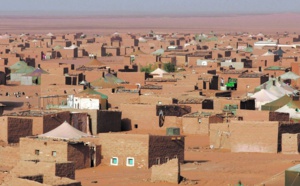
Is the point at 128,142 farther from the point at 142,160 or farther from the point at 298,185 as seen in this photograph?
the point at 298,185

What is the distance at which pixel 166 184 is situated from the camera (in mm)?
19844

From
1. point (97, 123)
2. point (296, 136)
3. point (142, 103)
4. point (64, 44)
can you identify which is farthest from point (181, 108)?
point (64, 44)

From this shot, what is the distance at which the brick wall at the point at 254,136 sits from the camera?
2477cm

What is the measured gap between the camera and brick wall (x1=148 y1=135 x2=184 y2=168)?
22.3m

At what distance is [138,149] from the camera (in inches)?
877

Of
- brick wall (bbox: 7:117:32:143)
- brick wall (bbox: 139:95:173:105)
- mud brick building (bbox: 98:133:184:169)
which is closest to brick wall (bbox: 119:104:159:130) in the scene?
brick wall (bbox: 139:95:173:105)

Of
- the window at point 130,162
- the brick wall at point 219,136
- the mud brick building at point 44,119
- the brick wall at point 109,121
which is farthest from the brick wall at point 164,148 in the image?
the brick wall at point 109,121

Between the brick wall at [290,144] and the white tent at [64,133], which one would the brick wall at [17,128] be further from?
the brick wall at [290,144]

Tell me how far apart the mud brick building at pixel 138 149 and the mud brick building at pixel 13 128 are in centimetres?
405

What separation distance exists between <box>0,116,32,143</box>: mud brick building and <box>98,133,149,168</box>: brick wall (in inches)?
160

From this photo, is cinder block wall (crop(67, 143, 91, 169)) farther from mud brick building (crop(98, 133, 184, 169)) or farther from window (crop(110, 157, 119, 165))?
window (crop(110, 157, 119, 165))

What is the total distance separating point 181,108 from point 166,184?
11188 mm

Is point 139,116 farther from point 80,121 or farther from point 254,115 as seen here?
point 254,115

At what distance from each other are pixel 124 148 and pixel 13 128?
4.77 meters
